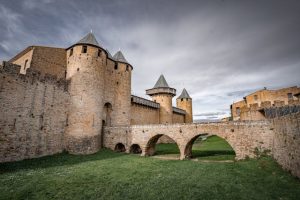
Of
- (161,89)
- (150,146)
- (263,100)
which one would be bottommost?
(150,146)

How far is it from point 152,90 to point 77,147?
56.7ft

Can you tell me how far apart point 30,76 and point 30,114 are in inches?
110

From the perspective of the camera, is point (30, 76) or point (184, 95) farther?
point (184, 95)

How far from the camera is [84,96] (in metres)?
16.0

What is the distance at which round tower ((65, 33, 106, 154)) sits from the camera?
1529 cm

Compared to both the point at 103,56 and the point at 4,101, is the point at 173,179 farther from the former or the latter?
the point at 103,56

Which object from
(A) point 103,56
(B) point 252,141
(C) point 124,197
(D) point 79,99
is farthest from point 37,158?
(B) point 252,141

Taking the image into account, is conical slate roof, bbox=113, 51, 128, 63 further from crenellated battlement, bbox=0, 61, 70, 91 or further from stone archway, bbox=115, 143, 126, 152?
stone archway, bbox=115, 143, 126, 152

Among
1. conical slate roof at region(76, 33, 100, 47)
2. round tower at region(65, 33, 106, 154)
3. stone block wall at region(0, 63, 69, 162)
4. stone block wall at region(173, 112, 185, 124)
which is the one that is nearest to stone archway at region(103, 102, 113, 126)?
round tower at region(65, 33, 106, 154)

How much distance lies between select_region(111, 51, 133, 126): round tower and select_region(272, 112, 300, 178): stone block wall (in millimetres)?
15116

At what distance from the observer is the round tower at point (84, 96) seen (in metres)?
15.3

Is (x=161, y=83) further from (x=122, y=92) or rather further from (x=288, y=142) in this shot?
(x=288, y=142)

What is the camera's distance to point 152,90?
29.8m

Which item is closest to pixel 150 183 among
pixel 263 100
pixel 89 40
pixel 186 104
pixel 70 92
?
pixel 70 92
